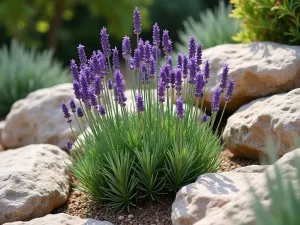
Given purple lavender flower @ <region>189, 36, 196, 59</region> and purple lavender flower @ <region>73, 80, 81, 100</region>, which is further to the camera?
purple lavender flower @ <region>189, 36, 196, 59</region>

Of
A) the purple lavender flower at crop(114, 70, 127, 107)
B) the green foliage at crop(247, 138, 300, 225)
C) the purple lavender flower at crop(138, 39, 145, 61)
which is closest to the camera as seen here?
the green foliage at crop(247, 138, 300, 225)

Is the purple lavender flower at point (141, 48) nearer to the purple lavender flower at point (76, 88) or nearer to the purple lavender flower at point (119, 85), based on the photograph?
the purple lavender flower at point (119, 85)

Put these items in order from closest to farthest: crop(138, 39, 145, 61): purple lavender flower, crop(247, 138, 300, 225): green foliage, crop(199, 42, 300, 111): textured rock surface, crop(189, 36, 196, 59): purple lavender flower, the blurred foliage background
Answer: crop(247, 138, 300, 225): green foliage
crop(138, 39, 145, 61): purple lavender flower
crop(189, 36, 196, 59): purple lavender flower
crop(199, 42, 300, 111): textured rock surface
the blurred foliage background

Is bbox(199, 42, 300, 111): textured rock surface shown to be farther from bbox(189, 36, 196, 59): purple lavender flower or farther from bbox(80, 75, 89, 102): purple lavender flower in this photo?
bbox(80, 75, 89, 102): purple lavender flower

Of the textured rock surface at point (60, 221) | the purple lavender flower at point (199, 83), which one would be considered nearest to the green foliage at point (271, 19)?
the purple lavender flower at point (199, 83)

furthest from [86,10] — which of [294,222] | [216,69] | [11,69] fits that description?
A: [294,222]

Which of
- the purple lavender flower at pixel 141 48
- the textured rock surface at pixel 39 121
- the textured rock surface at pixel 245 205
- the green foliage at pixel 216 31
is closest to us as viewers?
the textured rock surface at pixel 245 205

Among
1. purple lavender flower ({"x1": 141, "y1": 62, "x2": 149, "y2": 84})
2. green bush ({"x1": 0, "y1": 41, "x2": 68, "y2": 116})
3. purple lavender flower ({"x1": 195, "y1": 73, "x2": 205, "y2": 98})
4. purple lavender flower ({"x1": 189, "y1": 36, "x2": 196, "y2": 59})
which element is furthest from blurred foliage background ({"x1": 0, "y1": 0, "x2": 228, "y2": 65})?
purple lavender flower ({"x1": 195, "y1": 73, "x2": 205, "y2": 98})
